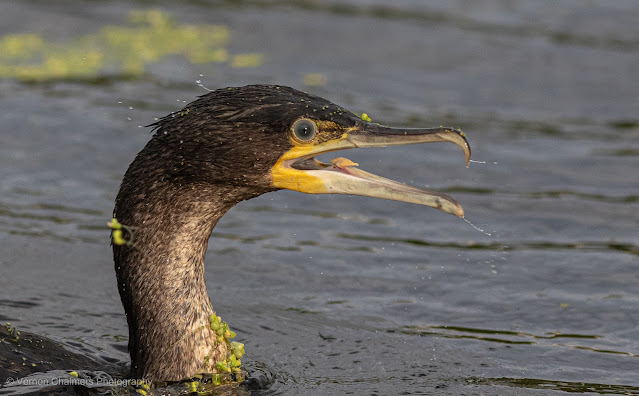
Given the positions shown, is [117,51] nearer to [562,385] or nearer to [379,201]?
[379,201]

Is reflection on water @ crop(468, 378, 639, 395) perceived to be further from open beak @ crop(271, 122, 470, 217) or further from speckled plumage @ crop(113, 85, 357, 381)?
speckled plumage @ crop(113, 85, 357, 381)

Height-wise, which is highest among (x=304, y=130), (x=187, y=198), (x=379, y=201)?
(x=379, y=201)

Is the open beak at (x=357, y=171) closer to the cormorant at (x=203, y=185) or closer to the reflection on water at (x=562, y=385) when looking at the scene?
the cormorant at (x=203, y=185)

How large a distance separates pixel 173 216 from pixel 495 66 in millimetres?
7600

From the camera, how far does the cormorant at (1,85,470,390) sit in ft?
18.7

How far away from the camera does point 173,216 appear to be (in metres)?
5.86

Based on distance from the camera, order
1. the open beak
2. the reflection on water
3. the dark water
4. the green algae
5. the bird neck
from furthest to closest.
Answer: the green algae, the dark water, the reflection on water, the bird neck, the open beak

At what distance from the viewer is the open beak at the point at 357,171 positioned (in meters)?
5.61

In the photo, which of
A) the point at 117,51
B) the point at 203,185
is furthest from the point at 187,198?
the point at 117,51

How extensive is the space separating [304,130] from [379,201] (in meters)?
3.95

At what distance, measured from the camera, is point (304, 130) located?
5.71 metres

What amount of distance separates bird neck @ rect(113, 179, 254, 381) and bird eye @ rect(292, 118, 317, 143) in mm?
457

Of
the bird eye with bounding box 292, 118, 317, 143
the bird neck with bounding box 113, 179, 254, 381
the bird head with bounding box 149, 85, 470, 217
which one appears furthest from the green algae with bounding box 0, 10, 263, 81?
the bird eye with bounding box 292, 118, 317, 143

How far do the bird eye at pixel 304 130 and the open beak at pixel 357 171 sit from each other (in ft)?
0.19
